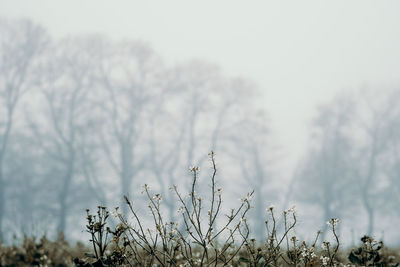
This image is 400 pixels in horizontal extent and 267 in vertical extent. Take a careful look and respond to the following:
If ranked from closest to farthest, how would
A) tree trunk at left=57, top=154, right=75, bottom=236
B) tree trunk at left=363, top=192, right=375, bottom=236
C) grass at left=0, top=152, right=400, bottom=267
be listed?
1. grass at left=0, top=152, right=400, bottom=267
2. tree trunk at left=57, top=154, right=75, bottom=236
3. tree trunk at left=363, top=192, right=375, bottom=236

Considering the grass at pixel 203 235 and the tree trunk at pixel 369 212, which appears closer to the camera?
the grass at pixel 203 235

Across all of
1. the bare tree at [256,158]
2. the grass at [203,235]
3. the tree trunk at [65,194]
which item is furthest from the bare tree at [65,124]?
the grass at [203,235]

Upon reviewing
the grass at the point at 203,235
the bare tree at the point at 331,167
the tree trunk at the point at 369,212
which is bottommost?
the grass at the point at 203,235

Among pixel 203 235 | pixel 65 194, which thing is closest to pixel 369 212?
pixel 65 194

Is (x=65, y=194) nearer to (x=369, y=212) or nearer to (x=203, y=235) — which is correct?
(x=369, y=212)

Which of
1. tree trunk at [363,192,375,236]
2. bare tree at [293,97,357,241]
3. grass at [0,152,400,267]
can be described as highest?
bare tree at [293,97,357,241]

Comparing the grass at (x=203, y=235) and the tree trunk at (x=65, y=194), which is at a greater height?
the tree trunk at (x=65, y=194)

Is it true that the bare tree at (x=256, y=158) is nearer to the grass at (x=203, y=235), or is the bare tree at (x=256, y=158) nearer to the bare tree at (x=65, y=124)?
the bare tree at (x=65, y=124)

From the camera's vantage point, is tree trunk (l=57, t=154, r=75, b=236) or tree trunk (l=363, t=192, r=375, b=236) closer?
tree trunk (l=57, t=154, r=75, b=236)

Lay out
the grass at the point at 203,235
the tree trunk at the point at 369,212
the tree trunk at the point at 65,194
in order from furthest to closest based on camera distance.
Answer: the tree trunk at the point at 369,212
the tree trunk at the point at 65,194
the grass at the point at 203,235

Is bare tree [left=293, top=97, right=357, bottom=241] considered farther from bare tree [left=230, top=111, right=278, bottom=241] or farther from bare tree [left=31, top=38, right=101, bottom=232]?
bare tree [left=31, top=38, right=101, bottom=232]

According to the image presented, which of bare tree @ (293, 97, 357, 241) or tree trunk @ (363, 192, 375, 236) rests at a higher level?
bare tree @ (293, 97, 357, 241)

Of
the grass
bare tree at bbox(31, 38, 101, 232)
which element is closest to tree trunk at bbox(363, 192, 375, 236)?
bare tree at bbox(31, 38, 101, 232)

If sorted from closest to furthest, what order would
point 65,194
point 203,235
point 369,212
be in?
point 203,235 → point 65,194 → point 369,212
